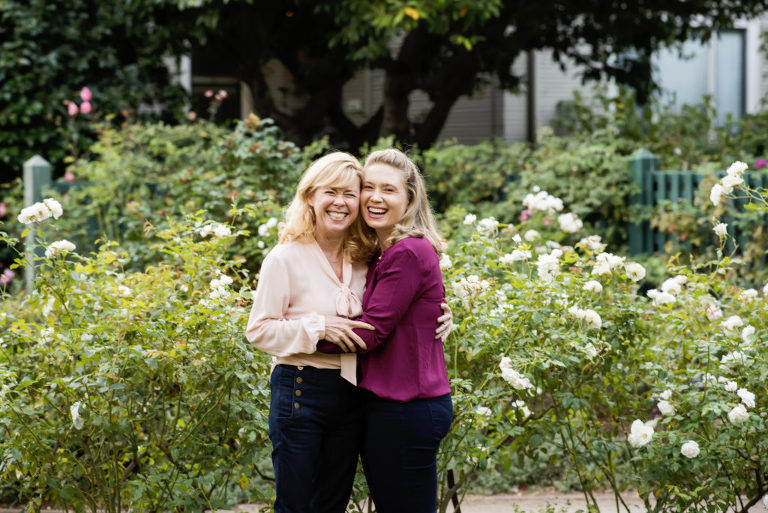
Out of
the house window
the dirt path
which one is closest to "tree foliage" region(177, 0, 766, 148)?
the house window

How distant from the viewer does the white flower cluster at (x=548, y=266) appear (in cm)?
343

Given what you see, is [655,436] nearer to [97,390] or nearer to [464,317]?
[464,317]

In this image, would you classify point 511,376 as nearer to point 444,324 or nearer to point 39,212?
point 444,324

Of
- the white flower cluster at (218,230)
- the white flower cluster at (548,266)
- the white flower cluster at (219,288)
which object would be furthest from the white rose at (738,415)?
the white flower cluster at (218,230)

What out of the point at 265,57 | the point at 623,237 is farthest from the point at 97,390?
the point at 265,57

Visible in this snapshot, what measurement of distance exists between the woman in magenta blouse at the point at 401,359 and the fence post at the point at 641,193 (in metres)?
4.77

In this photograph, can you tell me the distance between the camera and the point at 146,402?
3248 millimetres

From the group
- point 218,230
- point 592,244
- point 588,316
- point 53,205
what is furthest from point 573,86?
point 53,205

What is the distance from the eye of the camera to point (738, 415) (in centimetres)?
300

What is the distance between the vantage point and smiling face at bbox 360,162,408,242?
2.61m

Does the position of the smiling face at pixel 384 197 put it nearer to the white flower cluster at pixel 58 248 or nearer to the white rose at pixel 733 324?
the white flower cluster at pixel 58 248

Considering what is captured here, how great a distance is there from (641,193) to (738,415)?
422 centimetres

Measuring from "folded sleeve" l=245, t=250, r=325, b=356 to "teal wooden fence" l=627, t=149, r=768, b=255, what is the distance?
4.95 meters

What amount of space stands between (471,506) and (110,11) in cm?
644
